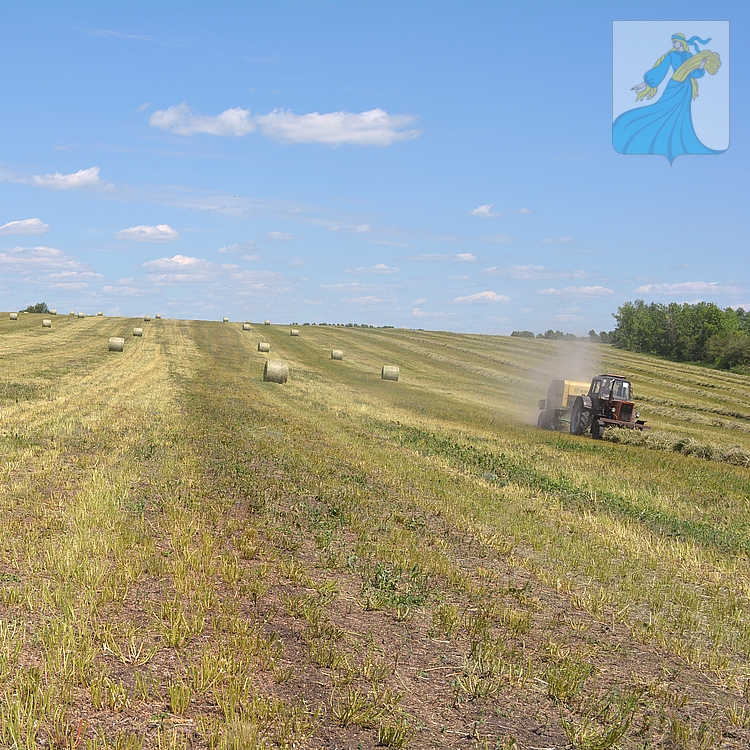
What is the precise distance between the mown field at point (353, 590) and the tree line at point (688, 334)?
206 feet

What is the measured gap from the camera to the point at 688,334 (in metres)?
93.6

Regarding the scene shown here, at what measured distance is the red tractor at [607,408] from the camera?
2588cm

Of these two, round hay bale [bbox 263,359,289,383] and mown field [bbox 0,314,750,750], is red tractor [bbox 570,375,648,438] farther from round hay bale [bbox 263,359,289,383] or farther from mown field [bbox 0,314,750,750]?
round hay bale [bbox 263,359,289,383]

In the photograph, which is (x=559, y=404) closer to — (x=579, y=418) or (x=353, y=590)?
(x=579, y=418)

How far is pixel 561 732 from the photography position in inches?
217

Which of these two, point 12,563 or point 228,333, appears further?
point 228,333

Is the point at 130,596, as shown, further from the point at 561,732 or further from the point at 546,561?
the point at 546,561

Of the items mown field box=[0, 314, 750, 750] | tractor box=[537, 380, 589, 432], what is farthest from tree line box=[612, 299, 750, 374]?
mown field box=[0, 314, 750, 750]

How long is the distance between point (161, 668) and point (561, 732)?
3.02m

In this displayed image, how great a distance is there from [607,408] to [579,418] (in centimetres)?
109

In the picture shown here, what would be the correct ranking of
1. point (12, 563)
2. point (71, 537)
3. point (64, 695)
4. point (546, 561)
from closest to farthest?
point (64, 695), point (12, 563), point (71, 537), point (546, 561)

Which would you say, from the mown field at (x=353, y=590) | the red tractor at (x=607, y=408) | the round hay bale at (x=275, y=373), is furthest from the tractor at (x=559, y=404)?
the round hay bale at (x=275, y=373)

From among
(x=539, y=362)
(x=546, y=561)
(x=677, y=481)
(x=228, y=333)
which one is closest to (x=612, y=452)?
(x=677, y=481)

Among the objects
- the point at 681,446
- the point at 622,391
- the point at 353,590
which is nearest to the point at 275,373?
the point at 622,391
